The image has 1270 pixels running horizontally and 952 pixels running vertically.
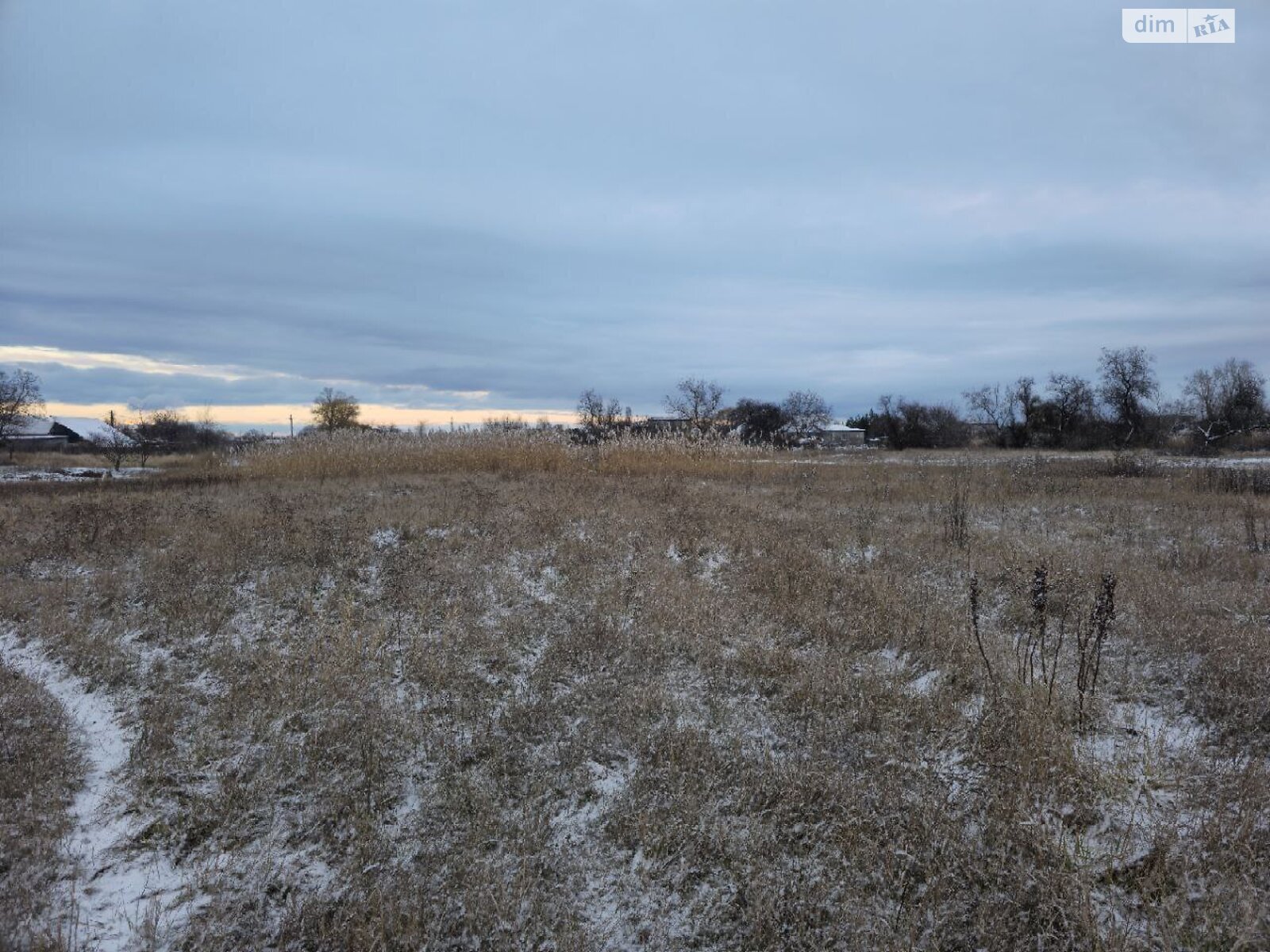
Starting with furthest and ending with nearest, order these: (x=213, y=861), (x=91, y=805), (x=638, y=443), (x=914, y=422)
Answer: (x=914, y=422) → (x=638, y=443) → (x=91, y=805) → (x=213, y=861)

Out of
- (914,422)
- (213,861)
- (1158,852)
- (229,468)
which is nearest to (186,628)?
(213,861)

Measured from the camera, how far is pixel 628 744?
5.04m

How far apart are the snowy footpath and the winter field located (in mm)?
22

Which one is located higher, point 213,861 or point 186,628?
point 186,628

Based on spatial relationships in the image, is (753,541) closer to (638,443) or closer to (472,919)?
(472,919)

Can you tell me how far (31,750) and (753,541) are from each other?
804 centimetres

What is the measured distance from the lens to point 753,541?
10039 mm

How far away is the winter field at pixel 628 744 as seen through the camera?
3609 mm

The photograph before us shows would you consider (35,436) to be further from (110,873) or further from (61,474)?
(110,873)

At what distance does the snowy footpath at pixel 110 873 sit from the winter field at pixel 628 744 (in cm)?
2

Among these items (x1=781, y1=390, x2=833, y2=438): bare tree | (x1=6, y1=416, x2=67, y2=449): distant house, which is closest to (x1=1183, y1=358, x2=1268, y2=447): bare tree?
(x1=781, y1=390, x2=833, y2=438): bare tree

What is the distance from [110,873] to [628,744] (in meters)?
3.22

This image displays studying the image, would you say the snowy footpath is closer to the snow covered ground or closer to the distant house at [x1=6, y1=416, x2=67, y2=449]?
the snow covered ground

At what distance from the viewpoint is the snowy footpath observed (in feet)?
11.6
